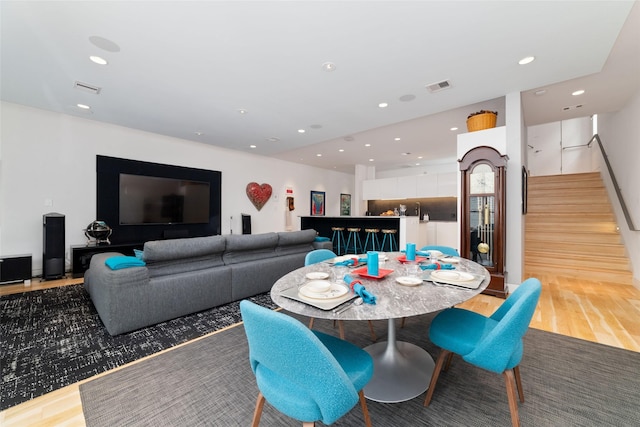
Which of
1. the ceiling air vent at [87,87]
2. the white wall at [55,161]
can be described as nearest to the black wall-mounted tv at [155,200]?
the white wall at [55,161]

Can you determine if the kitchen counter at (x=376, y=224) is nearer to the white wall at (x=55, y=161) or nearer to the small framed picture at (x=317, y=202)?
the small framed picture at (x=317, y=202)

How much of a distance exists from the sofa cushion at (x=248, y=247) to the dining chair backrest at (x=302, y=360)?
7.20 feet

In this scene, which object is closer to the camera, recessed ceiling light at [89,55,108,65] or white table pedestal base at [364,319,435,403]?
white table pedestal base at [364,319,435,403]

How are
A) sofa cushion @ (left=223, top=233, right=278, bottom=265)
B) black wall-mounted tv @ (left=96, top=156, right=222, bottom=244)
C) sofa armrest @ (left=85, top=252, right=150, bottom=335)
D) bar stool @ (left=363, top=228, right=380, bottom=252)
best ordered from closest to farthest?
sofa armrest @ (left=85, top=252, right=150, bottom=335)
sofa cushion @ (left=223, top=233, right=278, bottom=265)
black wall-mounted tv @ (left=96, top=156, right=222, bottom=244)
bar stool @ (left=363, top=228, right=380, bottom=252)

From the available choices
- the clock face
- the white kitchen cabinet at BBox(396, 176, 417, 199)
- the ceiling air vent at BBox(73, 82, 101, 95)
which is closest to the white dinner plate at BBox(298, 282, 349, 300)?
the clock face

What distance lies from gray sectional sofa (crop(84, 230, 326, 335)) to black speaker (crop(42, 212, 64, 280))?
1.51m

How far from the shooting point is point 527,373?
1.82 meters

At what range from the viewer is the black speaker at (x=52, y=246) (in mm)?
3939

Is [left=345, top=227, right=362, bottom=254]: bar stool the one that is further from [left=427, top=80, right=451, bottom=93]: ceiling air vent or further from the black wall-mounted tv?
[left=427, top=80, right=451, bottom=93]: ceiling air vent

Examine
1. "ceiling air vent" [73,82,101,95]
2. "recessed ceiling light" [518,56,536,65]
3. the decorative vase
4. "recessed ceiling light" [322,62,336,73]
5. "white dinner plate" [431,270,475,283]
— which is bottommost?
"white dinner plate" [431,270,475,283]

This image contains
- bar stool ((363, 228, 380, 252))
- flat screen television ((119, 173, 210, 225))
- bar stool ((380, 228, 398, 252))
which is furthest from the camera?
bar stool ((363, 228, 380, 252))

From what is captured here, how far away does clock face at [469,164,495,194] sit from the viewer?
349 centimetres

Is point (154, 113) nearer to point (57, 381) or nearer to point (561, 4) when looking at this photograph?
point (57, 381)

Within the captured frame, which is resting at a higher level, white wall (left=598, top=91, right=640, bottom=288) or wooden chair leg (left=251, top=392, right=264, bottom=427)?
white wall (left=598, top=91, right=640, bottom=288)
